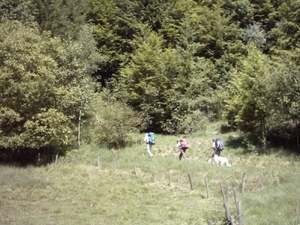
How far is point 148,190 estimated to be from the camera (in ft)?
59.5

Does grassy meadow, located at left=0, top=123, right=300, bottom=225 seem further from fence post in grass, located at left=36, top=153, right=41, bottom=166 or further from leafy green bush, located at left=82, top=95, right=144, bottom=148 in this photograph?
leafy green bush, located at left=82, top=95, right=144, bottom=148

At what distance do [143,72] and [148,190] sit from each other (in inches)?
845

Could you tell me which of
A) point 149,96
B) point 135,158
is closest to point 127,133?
point 135,158

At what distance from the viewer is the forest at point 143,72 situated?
24.9 meters

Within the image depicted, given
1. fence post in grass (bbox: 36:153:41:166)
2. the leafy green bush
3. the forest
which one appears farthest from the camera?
the leafy green bush

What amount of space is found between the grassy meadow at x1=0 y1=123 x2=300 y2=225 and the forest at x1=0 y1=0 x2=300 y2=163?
297 cm

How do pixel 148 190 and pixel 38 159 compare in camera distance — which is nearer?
pixel 148 190

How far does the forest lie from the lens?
24.9 meters

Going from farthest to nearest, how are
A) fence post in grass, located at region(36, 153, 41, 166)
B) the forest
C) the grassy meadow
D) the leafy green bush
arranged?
the leafy green bush < fence post in grass, located at region(36, 153, 41, 166) < the forest < the grassy meadow

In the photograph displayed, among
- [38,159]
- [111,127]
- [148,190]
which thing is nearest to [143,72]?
[111,127]

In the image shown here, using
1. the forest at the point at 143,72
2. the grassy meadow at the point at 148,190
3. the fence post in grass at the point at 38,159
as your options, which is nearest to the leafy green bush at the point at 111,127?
the forest at the point at 143,72

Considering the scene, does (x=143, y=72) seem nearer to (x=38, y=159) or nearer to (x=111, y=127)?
(x=111, y=127)

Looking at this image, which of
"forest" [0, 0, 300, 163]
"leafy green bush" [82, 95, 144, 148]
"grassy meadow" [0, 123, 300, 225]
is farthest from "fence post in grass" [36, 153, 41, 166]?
"leafy green bush" [82, 95, 144, 148]

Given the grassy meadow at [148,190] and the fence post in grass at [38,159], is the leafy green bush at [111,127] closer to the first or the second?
the grassy meadow at [148,190]
